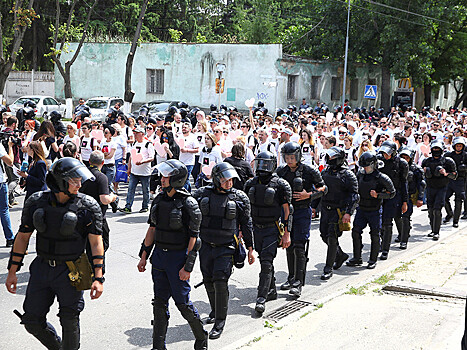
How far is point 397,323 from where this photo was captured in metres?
6.58

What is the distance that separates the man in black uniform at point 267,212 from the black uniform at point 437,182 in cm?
534

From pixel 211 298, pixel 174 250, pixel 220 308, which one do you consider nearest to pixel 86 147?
pixel 211 298

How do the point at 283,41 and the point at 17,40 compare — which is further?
the point at 283,41

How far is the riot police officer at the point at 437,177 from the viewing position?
37.2ft

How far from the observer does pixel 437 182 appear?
1148 cm

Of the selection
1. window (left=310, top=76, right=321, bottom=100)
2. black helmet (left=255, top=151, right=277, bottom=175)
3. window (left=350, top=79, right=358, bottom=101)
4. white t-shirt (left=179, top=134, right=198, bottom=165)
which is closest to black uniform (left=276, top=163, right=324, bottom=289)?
black helmet (left=255, top=151, right=277, bottom=175)

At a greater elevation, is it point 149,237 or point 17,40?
point 17,40

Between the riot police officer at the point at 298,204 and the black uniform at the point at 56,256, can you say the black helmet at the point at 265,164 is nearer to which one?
the riot police officer at the point at 298,204

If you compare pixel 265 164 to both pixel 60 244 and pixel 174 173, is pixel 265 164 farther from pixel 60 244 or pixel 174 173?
pixel 60 244

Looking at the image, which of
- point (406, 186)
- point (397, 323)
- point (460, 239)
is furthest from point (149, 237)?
point (460, 239)

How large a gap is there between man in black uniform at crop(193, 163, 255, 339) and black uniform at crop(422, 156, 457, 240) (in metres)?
6.21

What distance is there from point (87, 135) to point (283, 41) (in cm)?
3131

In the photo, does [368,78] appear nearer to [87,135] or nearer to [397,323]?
[87,135]

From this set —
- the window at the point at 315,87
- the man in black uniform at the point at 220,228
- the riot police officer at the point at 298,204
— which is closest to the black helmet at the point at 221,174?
the man in black uniform at the point at 220,228
